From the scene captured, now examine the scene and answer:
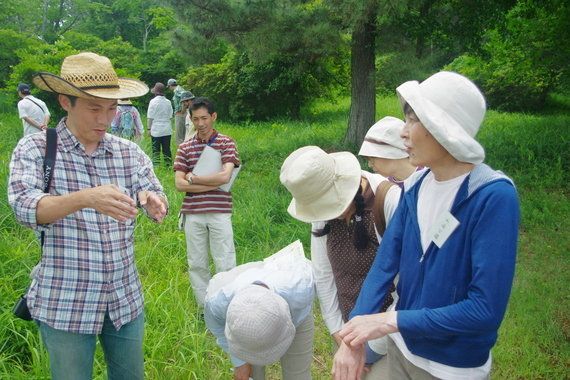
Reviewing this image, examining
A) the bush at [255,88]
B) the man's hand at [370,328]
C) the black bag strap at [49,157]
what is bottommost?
the bush at [255,88]

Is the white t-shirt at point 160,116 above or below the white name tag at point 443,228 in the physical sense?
below

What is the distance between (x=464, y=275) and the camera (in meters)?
1.34

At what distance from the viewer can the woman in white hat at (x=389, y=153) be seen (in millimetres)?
2516

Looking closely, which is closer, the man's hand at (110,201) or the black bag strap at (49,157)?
the man's hand at (110,201)

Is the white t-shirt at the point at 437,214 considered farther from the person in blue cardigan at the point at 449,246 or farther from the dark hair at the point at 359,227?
the dark hair at the point at 359,227

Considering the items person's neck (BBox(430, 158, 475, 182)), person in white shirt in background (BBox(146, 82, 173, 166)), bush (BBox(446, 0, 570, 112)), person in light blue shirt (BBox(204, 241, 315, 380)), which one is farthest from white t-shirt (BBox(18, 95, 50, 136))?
person's neck (BBox(430, 158, 475, 182))

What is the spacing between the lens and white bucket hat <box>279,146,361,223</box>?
188 cm

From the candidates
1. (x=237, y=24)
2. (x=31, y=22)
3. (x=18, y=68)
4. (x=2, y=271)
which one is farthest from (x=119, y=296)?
(x=31, y=22)

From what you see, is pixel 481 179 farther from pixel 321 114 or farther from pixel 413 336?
pixel 321 114

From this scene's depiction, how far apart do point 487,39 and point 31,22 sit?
26.2 metres

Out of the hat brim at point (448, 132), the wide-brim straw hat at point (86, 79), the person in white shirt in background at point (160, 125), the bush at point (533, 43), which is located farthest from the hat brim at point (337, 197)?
the bush at point (533, 43)

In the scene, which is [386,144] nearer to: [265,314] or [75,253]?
[265,314]

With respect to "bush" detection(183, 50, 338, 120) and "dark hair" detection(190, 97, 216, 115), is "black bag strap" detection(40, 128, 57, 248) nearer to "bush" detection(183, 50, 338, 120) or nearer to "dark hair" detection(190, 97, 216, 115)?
"dark hair" detection(190, 97, 216, 115)

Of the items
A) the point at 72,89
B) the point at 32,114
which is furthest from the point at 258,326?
the point at 32,114
